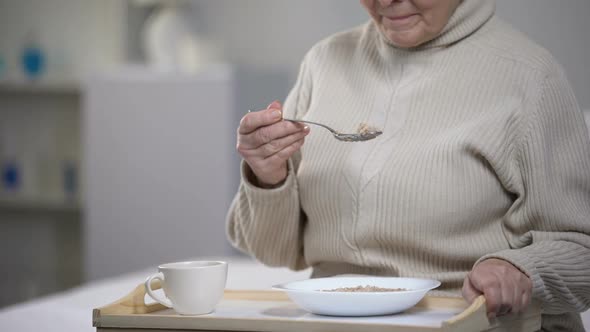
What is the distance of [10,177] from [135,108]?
0.90 meters

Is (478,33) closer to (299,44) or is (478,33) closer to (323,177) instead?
(323,177)

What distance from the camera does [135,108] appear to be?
3.76 metres

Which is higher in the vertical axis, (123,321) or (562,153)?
(562,153)

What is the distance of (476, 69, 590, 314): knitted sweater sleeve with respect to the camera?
4.21ft

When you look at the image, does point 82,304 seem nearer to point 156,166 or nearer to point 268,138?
point 268,138

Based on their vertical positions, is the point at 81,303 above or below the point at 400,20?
below

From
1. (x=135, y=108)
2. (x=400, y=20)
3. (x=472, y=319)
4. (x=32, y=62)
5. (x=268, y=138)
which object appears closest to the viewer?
(x=472, y=319)

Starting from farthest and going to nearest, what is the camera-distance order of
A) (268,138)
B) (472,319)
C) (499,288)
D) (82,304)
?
(82,304) < (268,138) < (499,288) < (472,319)

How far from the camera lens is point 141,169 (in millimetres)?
3775

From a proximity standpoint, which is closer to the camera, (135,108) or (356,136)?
(356,136)

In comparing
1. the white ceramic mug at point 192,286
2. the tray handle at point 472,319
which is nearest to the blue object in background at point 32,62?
the white ceramic mug at point 192,286

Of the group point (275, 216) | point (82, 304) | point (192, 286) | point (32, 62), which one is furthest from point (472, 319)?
point (32, 62)

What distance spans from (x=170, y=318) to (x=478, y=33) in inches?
28.3

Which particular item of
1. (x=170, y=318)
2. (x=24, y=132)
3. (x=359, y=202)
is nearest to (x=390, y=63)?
(x=359, y=202)
